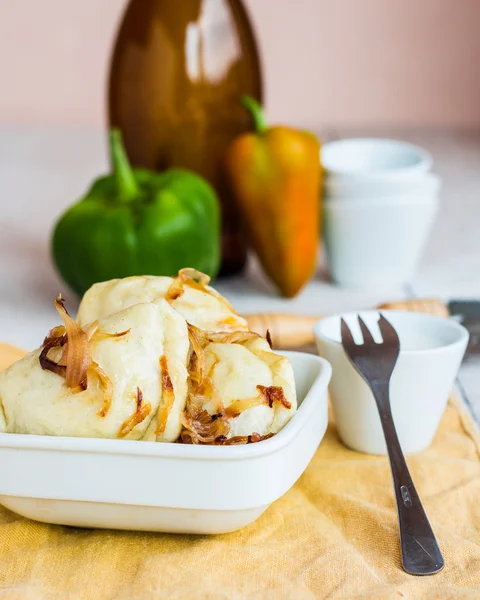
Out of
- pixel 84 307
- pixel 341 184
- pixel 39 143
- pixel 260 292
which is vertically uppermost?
pixel 84 307

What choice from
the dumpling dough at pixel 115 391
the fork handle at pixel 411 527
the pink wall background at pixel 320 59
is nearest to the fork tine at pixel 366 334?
the fork handle at pixel 411 527

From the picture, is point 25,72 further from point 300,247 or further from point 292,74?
point 300,247

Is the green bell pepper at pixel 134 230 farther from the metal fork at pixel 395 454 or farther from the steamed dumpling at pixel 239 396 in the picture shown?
the steamed dumpling at pixel 239 396

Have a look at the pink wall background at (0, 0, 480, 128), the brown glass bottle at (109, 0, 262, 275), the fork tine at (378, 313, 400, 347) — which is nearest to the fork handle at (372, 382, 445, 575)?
the fork tine at (378, 313, 400, 347)

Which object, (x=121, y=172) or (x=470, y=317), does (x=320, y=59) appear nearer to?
(x=121, y=172)

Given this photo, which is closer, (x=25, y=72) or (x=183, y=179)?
(x=183, y=179)

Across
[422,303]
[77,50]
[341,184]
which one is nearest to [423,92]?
[77,50]
